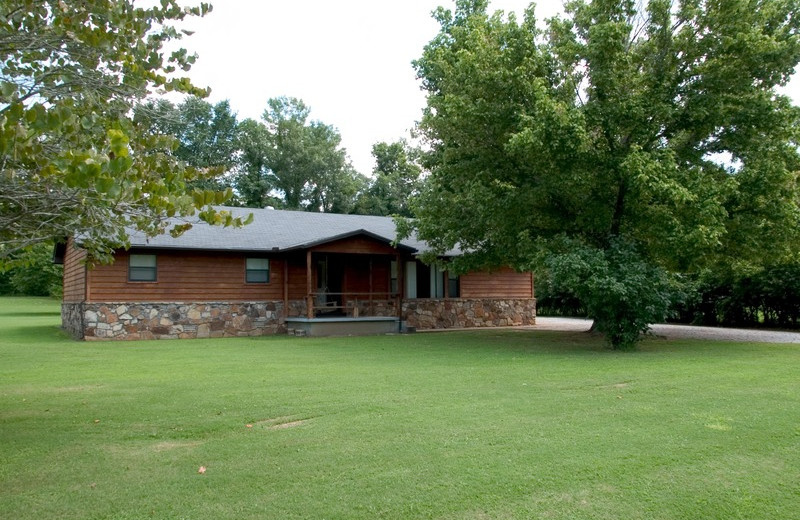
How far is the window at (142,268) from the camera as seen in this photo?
16.9 meters

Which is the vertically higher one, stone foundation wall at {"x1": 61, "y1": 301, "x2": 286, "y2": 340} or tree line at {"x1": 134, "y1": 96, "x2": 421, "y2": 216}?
tree line at {"x1": 134, "y1": 96, "x2": 421, "y2": 216}

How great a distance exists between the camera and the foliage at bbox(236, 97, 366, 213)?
1641 inches

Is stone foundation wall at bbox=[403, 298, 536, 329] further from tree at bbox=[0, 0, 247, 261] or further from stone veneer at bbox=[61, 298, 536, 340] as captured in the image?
tree at bbox=[0, 0, 247, 261]

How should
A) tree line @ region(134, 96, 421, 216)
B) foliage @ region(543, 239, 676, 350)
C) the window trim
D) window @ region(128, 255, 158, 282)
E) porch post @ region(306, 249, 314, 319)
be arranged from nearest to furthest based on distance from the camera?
foliage @ region(543, 239, 676, 350), window @ region(128, 255, 158, 282), porch post @ region(306, 249, 314, 319), the window trim, tree line @ region(134, 96, 421, 216)

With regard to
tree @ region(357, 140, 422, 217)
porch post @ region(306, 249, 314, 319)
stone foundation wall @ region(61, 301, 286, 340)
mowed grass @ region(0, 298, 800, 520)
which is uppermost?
tree @ region(357, 140, 422, 217)

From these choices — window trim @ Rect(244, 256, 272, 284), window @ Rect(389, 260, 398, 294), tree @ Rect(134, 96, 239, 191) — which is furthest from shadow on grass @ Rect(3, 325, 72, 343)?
tree @ Rect(134, 96, 239, 191)

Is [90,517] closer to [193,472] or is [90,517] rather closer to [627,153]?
[193,472]

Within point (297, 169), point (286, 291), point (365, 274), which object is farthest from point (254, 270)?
point (297, 169)

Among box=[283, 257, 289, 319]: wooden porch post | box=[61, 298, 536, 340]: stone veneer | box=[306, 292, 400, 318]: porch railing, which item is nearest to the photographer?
box=[61, 298, 536, 340]: stone veneer

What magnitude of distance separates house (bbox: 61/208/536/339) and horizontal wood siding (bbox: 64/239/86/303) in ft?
0.11

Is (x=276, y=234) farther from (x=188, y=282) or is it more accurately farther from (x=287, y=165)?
(x=287, y=165)

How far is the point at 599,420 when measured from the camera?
602cm

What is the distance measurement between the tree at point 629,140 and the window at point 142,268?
8.80 meters

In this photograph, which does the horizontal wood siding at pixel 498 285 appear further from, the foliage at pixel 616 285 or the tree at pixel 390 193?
the tree at pixel 390 193
